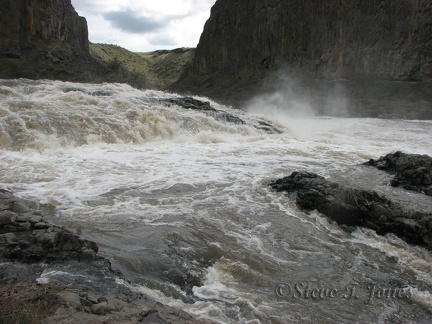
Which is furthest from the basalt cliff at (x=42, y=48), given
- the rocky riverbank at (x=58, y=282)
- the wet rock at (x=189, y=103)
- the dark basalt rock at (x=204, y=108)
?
the rocky riverbank at (x=58, y=282)

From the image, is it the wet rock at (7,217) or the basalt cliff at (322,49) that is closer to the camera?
the wet rock at (7,217)

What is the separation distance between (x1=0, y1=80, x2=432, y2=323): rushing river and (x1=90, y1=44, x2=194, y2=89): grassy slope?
6312 centimetres

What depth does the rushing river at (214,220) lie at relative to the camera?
14.8 ft

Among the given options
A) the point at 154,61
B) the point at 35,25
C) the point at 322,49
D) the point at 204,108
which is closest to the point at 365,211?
the point at 204,108

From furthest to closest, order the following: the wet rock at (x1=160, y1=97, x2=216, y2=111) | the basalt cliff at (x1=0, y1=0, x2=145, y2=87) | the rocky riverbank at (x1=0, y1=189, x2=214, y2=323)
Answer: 1. the basalt cliff at (x1=0, y1=0, x2=145, y2=87)
2. the wet rock at (x1=160, y1=97, x2=216, y2=111)
3. the rocky riverbank at (x1=0, y1=189, x2=214, y2=323)

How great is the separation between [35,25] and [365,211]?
37.0 m

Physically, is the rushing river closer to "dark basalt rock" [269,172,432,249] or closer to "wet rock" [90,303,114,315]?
"dark basalt rock" [269,172,432,249]

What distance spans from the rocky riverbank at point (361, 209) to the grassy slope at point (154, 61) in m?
69.1

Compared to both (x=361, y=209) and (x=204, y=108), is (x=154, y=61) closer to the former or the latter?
(x=204, y=108)

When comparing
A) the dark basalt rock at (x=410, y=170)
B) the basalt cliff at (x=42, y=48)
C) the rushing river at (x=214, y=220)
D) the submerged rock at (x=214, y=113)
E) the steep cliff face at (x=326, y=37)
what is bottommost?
the rushing river at (x=214, y=220)

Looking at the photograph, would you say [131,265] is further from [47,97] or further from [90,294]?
[47,97]

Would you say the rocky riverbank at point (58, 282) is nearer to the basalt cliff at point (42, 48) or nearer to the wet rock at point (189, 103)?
the wet rock at point (189, 103)

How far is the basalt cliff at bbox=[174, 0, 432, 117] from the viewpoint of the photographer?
112ft

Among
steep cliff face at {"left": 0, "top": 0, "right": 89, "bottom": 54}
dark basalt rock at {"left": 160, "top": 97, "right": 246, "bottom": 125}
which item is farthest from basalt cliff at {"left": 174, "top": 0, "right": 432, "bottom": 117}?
steep cliff face at {"left": 0, "top": 0, "right": 89, "bottom": 54}
